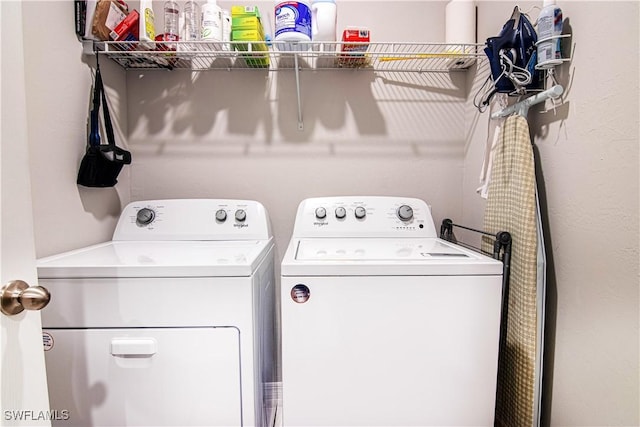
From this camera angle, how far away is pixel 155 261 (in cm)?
107

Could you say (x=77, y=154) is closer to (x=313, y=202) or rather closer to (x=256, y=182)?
(x=256, y=182)

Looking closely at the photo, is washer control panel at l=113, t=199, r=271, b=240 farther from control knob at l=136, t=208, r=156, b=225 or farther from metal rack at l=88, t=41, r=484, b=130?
metal rack at l=88, t=41, r=484, b=130

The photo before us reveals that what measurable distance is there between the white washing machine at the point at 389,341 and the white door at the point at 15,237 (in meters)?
0.56

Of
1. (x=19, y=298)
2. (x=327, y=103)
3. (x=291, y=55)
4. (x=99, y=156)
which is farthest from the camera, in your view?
(x=327, y=103)

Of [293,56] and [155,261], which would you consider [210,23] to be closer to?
[293,56]

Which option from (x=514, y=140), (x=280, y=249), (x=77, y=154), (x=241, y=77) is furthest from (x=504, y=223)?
(x=77, y=154)

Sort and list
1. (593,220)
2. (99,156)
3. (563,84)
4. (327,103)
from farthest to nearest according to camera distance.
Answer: (327,103), (99,156), (563,84), (593,220)

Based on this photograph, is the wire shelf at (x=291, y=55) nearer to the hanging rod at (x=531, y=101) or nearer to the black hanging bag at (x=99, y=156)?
the black hanging bag at (x=99, y=156)

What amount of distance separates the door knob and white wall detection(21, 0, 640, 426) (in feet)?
2.22

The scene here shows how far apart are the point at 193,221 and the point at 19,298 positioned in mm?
941

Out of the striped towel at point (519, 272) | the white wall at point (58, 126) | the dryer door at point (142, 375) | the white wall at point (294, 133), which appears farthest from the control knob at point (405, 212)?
the white wall at point (58, 126)

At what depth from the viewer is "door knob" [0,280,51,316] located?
60cm

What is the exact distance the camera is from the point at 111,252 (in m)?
1.25

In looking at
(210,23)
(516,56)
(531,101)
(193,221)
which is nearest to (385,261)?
(531,101)
